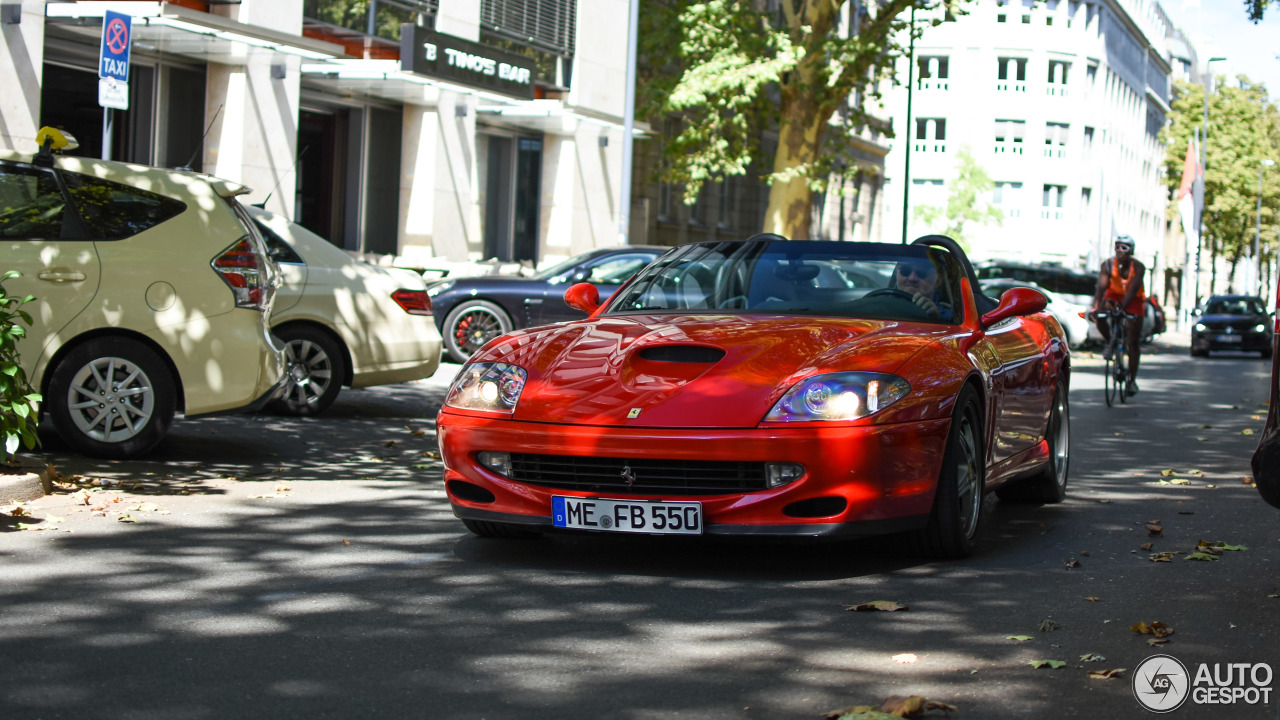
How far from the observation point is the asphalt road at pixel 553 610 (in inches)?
170

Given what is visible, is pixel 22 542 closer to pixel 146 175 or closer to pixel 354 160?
pixel 146 175

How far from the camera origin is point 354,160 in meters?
27.5

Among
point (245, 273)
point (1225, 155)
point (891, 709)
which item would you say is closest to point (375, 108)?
point (245, 273)

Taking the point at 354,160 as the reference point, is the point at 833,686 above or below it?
below

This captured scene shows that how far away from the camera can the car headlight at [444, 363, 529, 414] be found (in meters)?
6.30

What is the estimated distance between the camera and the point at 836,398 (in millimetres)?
5988

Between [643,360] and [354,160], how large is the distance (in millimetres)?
21955

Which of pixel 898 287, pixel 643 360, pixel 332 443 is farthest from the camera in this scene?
pixel 332 443

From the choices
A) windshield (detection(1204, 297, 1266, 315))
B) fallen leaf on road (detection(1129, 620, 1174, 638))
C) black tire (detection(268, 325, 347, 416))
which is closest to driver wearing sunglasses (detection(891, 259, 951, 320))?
fallen leaf on road (detection(1129, 620, 1174, 638))

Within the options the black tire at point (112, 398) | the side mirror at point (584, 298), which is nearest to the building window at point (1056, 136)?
the black tire at point (112, 398)

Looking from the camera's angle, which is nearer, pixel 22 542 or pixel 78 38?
pixel 22 542

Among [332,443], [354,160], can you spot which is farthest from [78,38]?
[332,443]

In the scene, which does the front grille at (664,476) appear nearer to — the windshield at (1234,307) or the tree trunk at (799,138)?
the tree trunk at (799,138)

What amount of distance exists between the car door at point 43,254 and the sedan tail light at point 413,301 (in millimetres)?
3974
